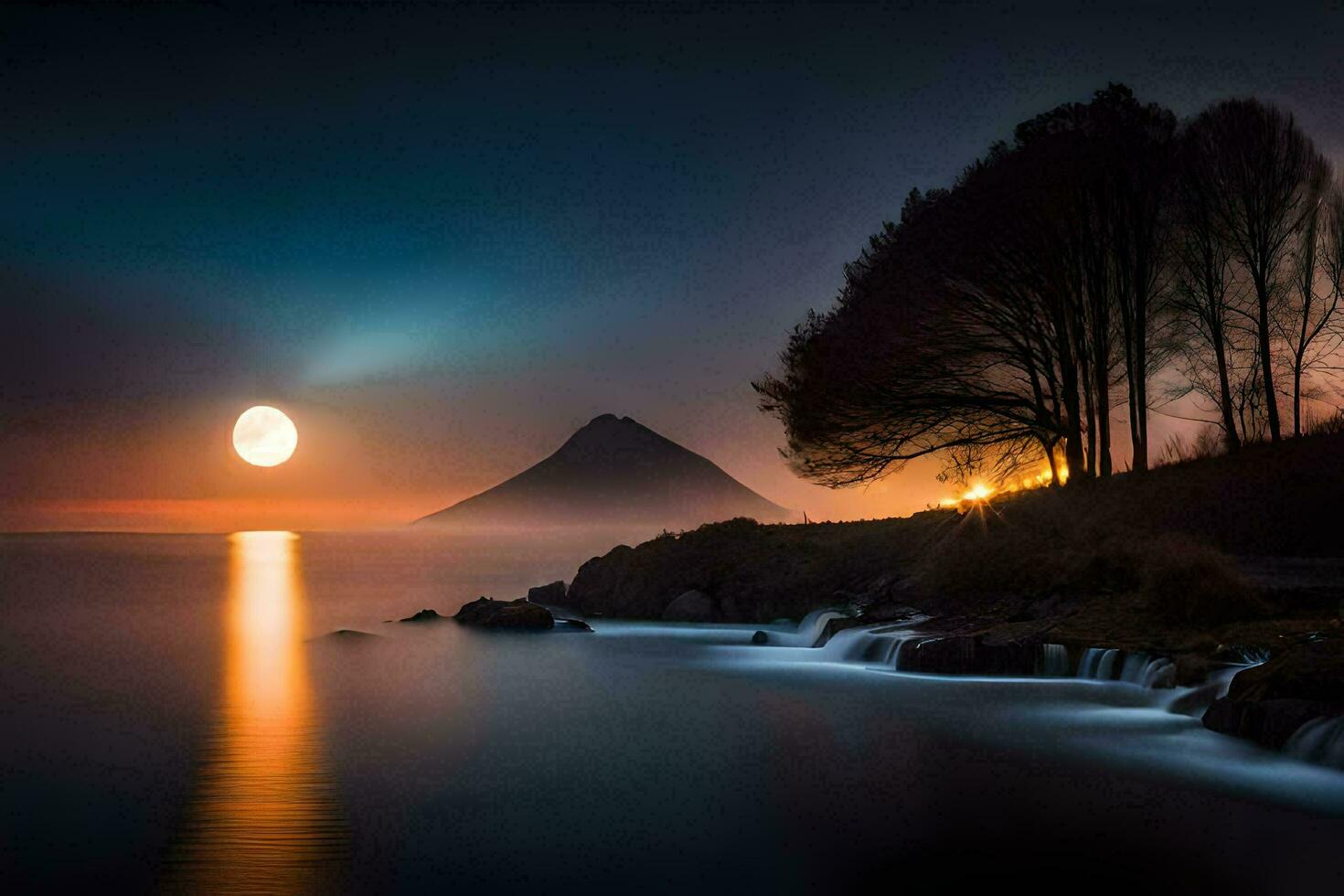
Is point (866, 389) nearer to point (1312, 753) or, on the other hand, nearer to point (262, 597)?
point (1312, 753)

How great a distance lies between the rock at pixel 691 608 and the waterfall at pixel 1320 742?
76.1 feet

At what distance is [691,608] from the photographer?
3725 cm

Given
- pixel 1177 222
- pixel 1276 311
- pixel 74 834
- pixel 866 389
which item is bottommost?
pixel 74 834

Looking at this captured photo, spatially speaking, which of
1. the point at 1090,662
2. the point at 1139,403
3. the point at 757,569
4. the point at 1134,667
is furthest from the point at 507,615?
the point at 1134,667

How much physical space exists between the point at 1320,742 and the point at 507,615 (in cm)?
2647

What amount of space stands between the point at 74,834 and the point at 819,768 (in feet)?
32.3

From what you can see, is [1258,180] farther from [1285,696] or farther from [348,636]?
[348,636]

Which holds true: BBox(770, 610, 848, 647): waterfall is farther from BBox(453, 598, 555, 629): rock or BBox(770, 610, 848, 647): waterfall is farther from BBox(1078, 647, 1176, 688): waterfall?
BBox(1078, 647, 1176, 688): waterfall

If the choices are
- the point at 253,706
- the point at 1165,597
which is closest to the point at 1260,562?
the point at 1165,597

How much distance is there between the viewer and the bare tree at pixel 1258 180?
117ft

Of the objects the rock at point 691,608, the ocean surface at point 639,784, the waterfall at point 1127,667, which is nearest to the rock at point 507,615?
the rock at point 691,608

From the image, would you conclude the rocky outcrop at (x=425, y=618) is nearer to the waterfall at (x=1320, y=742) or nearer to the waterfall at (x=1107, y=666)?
the waterfall at (x=1107, y=666)

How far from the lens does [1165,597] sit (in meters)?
22.4

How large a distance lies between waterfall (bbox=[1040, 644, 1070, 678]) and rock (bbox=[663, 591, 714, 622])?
52.2 ft
